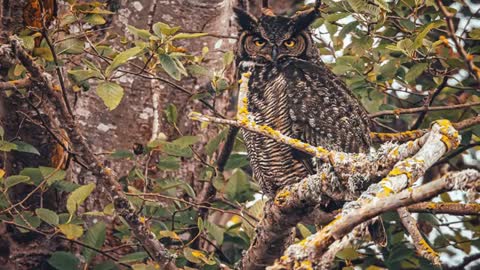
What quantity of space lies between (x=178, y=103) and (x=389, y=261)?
1.27 m

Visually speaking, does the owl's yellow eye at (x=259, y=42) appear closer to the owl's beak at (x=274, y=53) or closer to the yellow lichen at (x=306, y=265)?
the owl's beak at (x=274, y=53)

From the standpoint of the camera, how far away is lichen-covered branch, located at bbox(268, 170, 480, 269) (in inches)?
67.3

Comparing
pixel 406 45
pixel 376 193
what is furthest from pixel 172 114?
pixel 376 193

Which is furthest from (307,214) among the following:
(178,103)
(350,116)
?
(178,103)

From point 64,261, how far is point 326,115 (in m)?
1.31

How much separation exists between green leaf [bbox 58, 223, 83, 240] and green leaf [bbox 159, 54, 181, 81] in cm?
66

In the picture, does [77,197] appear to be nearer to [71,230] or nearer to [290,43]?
[71,230]

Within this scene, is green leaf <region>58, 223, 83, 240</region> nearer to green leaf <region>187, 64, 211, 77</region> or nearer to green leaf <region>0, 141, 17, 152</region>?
green leaf <region>0, 141, 17, 152</region>

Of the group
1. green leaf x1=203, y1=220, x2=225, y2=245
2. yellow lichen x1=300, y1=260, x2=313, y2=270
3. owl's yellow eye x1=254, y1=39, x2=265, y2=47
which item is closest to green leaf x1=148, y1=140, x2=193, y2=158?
green leaf x1=203, y1=220, x2=225, y2=245

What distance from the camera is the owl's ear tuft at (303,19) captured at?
3727 mm

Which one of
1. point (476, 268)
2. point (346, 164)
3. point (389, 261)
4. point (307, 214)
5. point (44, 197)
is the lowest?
point (476, 268)

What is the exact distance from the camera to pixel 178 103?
3959 mm

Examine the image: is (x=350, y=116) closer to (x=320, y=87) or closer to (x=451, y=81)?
(x=320, y=87)

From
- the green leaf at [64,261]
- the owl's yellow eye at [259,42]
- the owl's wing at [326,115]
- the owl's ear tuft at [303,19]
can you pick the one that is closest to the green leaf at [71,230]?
the green leaf at [64,261]
